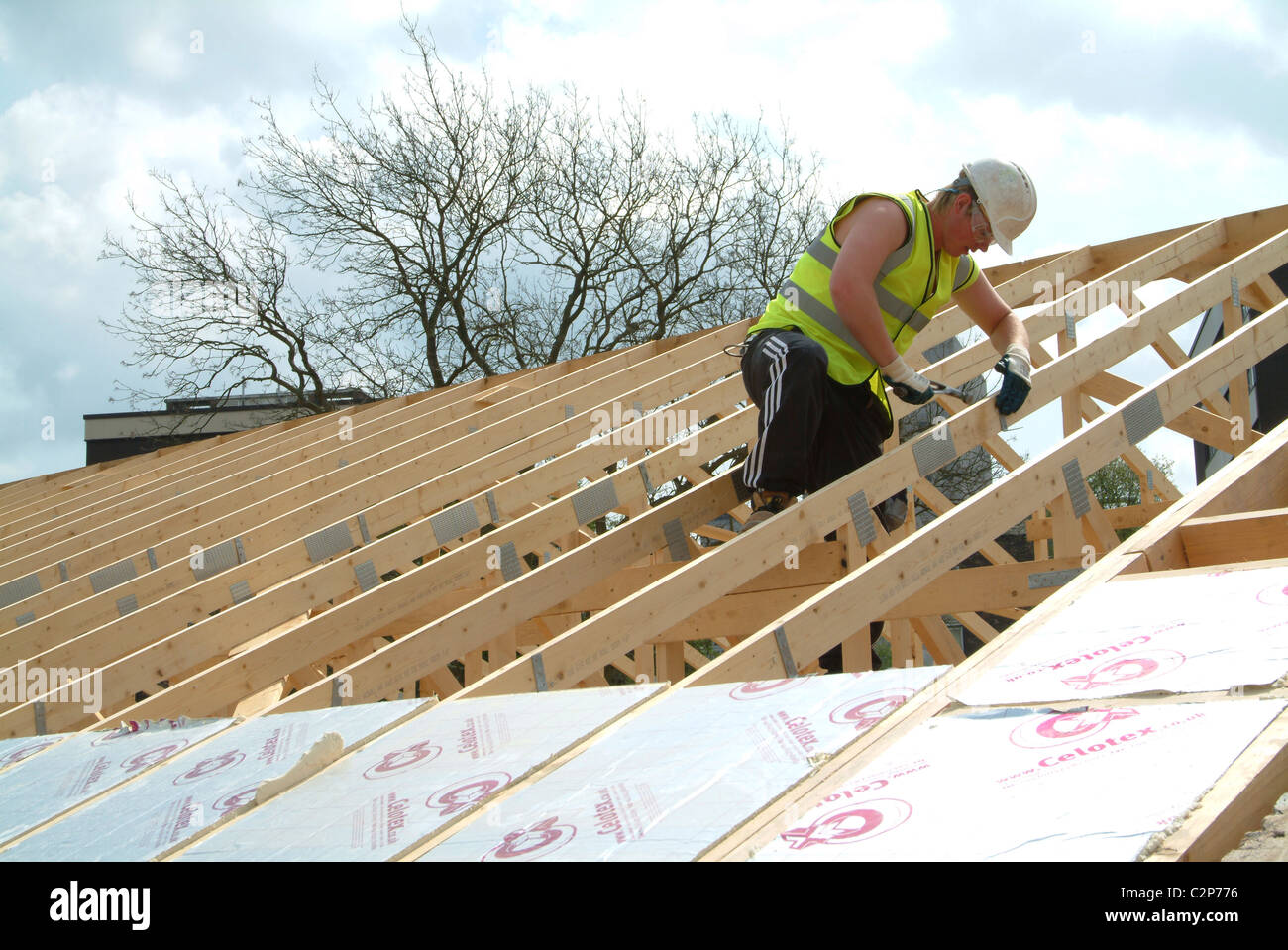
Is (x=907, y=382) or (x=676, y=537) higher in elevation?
(x=907, y=382)

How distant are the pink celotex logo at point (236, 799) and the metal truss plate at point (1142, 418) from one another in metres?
2.98

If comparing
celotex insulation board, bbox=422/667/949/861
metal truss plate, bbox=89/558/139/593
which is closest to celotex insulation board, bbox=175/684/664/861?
celotex insulation board, bbox=422/667/949/861

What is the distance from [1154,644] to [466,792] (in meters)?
1.43

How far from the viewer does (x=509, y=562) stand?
4.29 meters

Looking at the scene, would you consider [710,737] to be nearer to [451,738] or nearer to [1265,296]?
[451,738]

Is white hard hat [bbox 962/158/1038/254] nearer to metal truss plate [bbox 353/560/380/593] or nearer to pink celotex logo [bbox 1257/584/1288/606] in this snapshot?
pink celotex logo [bbox 1257/584/1288/606]

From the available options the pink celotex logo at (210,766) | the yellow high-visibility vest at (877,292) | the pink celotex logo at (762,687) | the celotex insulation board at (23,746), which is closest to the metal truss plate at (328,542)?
the celotex insulation board at (23,746)

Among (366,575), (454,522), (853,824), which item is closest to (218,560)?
(366,575)

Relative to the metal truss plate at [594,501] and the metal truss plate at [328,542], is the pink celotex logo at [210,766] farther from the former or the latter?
the metal truss plate at [328,542]

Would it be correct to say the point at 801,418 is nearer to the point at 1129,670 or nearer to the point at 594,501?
the point at 594,501

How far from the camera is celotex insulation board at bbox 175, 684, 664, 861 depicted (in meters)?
2.24

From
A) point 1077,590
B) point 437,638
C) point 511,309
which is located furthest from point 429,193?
point 1077,590

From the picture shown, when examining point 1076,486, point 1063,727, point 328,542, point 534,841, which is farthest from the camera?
point 328,542
